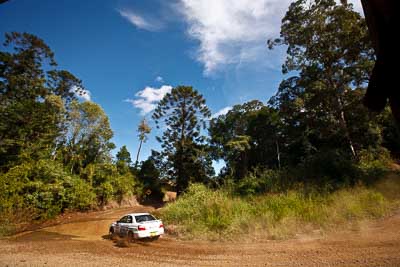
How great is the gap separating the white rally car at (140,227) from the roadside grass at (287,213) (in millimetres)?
1054

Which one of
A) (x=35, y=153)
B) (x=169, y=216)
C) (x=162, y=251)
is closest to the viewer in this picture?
(x=162, y=251)

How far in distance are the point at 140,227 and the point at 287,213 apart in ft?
20.2

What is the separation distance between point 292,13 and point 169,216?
706 inches

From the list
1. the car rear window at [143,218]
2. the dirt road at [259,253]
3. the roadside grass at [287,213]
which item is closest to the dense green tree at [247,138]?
the roadside grass at [287,213]

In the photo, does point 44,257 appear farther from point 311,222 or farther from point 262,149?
point 262,149

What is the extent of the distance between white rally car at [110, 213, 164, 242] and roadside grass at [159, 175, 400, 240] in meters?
Result: 1.05

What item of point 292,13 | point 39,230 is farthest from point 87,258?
point 292,13

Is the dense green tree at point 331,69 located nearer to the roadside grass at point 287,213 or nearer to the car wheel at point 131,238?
the roadside grass at point 287,213

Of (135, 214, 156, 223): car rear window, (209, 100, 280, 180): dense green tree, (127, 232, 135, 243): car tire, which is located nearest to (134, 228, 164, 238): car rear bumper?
(127, 232, 135, 243): car tire

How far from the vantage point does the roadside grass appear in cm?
807

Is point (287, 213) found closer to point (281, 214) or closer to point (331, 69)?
point (281, 214)

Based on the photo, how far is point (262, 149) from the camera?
112 feet

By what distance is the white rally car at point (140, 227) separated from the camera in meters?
9.15

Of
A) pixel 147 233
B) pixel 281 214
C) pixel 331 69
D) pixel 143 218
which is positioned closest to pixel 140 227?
pixel 147 233
